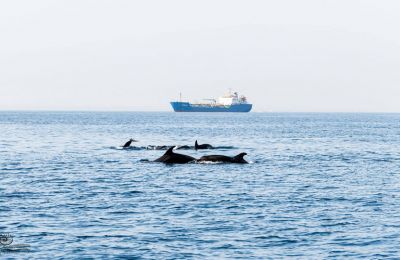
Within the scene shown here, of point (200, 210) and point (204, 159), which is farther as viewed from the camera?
point (204, 159)

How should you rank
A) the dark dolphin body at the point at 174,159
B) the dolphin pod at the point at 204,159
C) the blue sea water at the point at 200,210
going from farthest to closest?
the dark dolphin body at the point at 174,159
the dolphin pod at the point at 204,159
the blue sea water at the point at 200,210

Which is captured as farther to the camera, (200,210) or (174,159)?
(174,159)

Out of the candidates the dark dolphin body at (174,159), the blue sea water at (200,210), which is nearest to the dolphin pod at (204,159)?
the dark dolphin body at (174,159)

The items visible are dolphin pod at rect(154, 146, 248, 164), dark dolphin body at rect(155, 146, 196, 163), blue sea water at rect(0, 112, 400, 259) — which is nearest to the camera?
blue sea water at rect(0, 112, 400, 259)

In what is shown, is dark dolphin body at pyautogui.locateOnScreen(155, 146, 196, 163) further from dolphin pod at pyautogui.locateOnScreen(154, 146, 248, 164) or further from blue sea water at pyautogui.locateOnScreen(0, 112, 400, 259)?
blue sea water at pyautogui.locateOnScreen(0, 112, 400, 259)

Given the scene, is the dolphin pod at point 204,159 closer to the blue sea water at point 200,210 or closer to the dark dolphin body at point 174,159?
the dark dolphin body at point 174,159

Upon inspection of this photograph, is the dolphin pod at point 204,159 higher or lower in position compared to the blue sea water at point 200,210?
higher

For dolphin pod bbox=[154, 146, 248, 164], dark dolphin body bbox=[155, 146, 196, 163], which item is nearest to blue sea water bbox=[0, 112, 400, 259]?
dolphin pod bbox=[154, 146, 248, 164]

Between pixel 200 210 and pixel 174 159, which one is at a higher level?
pixel 174 159

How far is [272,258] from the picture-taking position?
20.3 meters

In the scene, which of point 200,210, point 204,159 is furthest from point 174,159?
point 200,210

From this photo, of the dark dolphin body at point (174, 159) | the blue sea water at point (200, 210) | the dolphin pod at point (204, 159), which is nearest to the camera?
the blue sea water at point (200, 210)

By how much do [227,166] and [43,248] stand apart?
27.7 meters

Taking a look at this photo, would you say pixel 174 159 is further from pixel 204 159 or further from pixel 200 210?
pixel 200 210
